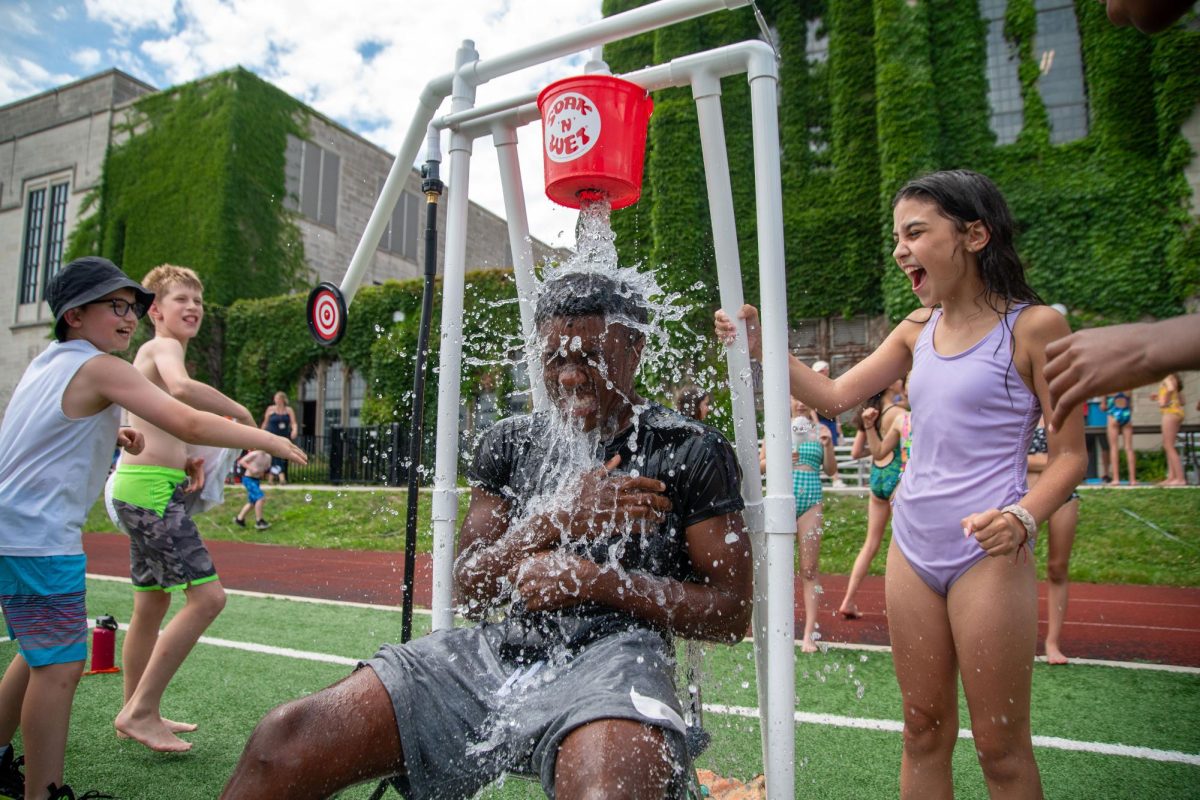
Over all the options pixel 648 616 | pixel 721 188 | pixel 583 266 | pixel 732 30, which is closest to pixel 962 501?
pixel 648 616

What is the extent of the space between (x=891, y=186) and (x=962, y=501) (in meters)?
16.9

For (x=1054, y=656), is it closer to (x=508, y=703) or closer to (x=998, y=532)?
(x=998, y=532)

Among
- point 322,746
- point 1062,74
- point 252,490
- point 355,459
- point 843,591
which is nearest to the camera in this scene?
point 322,746

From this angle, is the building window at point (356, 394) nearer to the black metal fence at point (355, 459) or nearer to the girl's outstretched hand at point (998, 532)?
the black metal fence at point (355, 459)

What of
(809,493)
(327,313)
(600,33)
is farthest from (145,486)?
(809,493)

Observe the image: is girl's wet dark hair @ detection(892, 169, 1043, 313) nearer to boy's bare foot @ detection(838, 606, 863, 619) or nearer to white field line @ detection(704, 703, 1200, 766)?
white field line @ detection(704, 703, 1200, 766)

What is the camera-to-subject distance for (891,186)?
1708 centimetres

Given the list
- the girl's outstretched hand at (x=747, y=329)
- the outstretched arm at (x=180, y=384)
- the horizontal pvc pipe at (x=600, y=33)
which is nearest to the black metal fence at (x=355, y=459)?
the outstretched arm at (x=180, y=384)

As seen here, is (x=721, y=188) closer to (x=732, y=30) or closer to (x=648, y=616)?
(x=648, y=616)

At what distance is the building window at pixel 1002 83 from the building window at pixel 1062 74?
0.49 metres

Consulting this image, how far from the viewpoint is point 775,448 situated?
178 centimetres

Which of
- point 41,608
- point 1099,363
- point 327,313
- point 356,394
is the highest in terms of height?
point 356,394

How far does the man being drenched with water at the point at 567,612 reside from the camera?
1498 mm

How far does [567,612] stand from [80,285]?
82.6 inches
